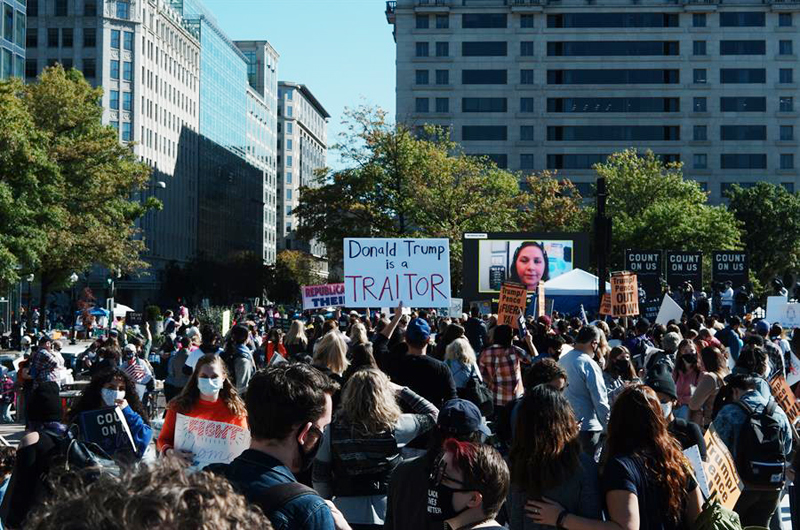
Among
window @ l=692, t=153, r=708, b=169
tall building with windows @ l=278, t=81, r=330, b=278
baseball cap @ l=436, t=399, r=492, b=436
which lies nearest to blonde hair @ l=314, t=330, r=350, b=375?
baseball cap @ l=436, t=399, r=492, b=436

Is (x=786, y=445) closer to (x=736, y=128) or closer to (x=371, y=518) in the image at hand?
(x=371, y=518)

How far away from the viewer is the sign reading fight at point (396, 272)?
18859 millimetres

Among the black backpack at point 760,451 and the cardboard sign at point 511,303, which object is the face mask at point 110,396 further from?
the cardboard sign at point 511,303

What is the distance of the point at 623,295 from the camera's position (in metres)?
22.4

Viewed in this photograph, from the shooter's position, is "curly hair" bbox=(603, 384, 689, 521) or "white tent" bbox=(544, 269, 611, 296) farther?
"white tent" bbox=(544, 269, 611, 296)

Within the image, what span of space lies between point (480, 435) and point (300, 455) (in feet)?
7.82

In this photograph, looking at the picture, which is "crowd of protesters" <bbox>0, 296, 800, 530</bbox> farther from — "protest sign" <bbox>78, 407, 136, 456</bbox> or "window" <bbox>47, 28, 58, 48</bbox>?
"window" <bbox>47, 28, 58, 48</bbox>

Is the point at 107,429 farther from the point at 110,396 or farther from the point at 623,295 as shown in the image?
the point at 623,295

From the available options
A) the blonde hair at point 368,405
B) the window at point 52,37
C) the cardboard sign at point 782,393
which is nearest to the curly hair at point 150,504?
the blonde hair at point 368,405

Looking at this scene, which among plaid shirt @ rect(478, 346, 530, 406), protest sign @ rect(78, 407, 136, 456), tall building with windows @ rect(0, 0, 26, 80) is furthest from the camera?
tall building with windows @ rect(0, 0, 26, 80)

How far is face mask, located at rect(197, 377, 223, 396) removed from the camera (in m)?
7.43

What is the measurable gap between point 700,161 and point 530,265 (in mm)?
63566

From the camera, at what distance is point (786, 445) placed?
754 cm

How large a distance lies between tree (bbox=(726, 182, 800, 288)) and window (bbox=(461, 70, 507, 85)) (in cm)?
2249
